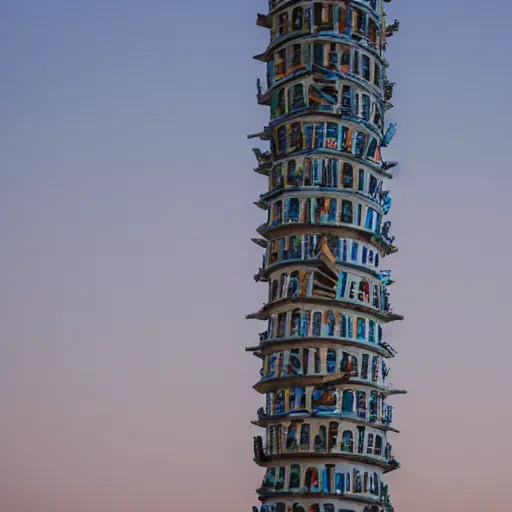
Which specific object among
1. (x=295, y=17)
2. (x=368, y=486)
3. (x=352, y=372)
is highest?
(x=295, y=17)

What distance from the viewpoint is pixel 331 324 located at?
85.4 meters

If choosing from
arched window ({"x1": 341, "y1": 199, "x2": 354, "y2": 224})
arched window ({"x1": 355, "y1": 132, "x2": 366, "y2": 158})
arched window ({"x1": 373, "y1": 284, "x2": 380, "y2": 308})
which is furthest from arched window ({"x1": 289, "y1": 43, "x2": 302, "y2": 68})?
arched window ({"x1": 373, "y1": 284, "x2": 380, "y2": 308})

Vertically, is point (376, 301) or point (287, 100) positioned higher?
point (287, 100)

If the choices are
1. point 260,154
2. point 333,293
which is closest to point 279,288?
point 333,293

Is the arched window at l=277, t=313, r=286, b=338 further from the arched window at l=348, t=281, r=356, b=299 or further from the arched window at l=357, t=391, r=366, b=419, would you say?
the arched window at l=357, t=391, r=366, b=419

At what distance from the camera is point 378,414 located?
85812mm

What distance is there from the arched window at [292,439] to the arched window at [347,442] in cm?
271

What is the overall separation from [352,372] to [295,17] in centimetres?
2285

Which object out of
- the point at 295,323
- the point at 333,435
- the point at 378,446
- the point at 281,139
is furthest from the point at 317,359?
the point at 281,139

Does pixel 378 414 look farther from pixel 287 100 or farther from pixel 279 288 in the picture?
pixel 287 100

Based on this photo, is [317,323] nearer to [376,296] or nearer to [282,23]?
[376,296]

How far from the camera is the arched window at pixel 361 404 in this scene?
278ft

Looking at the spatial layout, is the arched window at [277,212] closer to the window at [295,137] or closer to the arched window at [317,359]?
the window at [295,137]

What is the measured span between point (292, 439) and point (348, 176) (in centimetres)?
→ 1625
